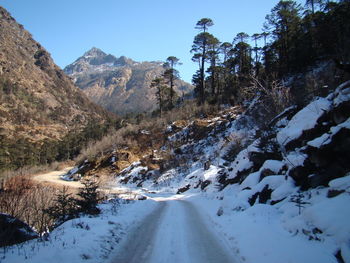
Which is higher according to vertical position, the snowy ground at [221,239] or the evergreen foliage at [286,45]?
the evergreen foliage at [286,45]

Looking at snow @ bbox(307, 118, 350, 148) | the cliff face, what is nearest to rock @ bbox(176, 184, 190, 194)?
snow @ bbox(307, 118, 350, 148)

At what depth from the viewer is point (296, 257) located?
13.7 ft

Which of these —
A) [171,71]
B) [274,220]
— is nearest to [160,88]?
[171,71]

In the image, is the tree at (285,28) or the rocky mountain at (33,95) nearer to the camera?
the tree at (285,28)

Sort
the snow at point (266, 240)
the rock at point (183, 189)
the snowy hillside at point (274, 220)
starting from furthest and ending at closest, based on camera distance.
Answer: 1. the rock at point (183, 189)
2. the snowy hillside at point (274, 220)
3. the snow at point (266, 240)

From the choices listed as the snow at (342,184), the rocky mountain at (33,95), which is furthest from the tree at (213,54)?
the rocky mountain at (33,95)

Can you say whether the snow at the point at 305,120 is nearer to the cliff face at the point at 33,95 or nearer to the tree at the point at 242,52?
the tree at the point at 242,52

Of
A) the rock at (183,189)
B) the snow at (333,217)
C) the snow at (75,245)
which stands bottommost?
the rock at (183,189)

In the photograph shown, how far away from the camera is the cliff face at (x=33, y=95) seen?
10481cm

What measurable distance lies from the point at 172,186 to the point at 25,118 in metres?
109

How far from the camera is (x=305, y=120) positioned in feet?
26.2

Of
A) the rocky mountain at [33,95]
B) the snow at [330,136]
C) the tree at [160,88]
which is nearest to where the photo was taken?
the snow at [330,136]

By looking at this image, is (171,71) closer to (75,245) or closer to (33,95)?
(75,245)

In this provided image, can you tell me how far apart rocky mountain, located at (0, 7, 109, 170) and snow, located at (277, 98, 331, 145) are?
85.5 m
